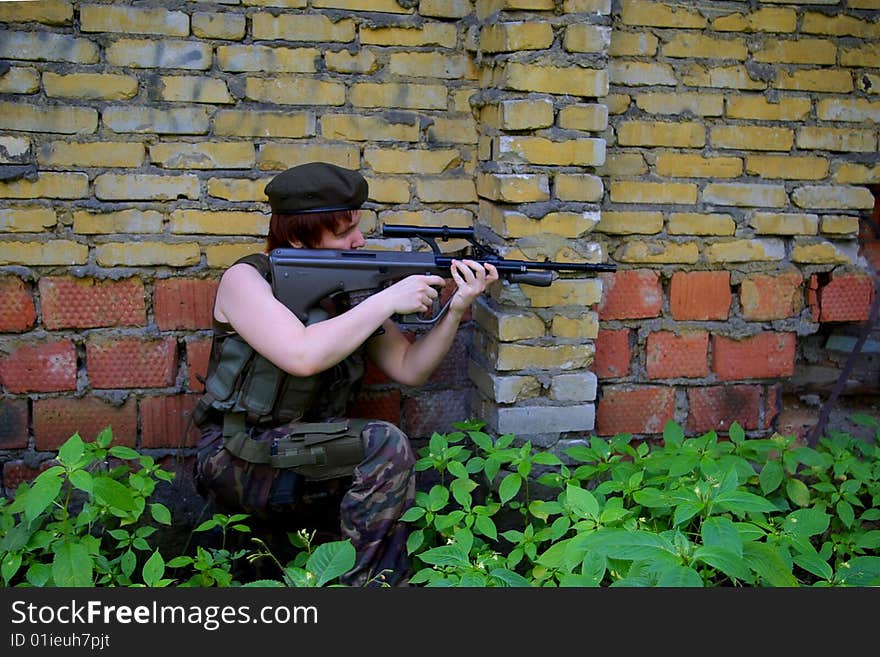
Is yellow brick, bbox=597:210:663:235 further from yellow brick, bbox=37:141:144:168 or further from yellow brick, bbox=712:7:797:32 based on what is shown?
yellow brick, bbox=37:141:144:168

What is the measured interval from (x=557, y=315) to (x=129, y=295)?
139cm

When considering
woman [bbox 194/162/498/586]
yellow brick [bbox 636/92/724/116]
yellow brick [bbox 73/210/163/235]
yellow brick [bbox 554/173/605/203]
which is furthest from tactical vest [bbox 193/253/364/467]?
yellow brick [bbox 636/92/724/116]

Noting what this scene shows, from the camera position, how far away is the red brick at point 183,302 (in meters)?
2.88

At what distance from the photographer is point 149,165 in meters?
2.80

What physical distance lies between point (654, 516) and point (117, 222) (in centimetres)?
188

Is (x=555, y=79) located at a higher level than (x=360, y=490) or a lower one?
higher

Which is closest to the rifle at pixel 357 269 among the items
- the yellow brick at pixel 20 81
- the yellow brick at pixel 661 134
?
the yellow brick at pixel 661 134

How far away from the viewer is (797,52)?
305cm

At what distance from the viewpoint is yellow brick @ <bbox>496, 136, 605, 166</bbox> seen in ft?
8.97

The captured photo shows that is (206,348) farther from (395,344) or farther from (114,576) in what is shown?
(114,576)

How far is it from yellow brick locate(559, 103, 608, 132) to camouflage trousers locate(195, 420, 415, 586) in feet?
3.59

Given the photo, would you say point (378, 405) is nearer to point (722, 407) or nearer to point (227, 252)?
point (227, 252)

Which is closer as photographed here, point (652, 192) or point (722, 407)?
point (652, 192)

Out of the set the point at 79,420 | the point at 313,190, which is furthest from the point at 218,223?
the point at 79,420
